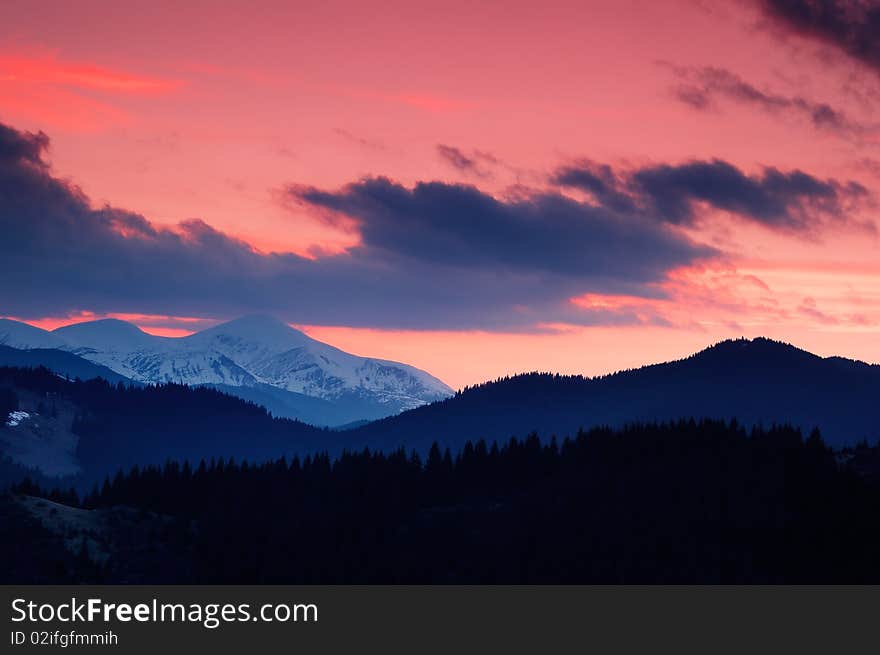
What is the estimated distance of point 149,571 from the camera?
629 feet

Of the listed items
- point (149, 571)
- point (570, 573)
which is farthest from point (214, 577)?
point (570, 573)

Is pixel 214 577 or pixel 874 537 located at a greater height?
pixel 874 537

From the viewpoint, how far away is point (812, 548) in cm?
19788
